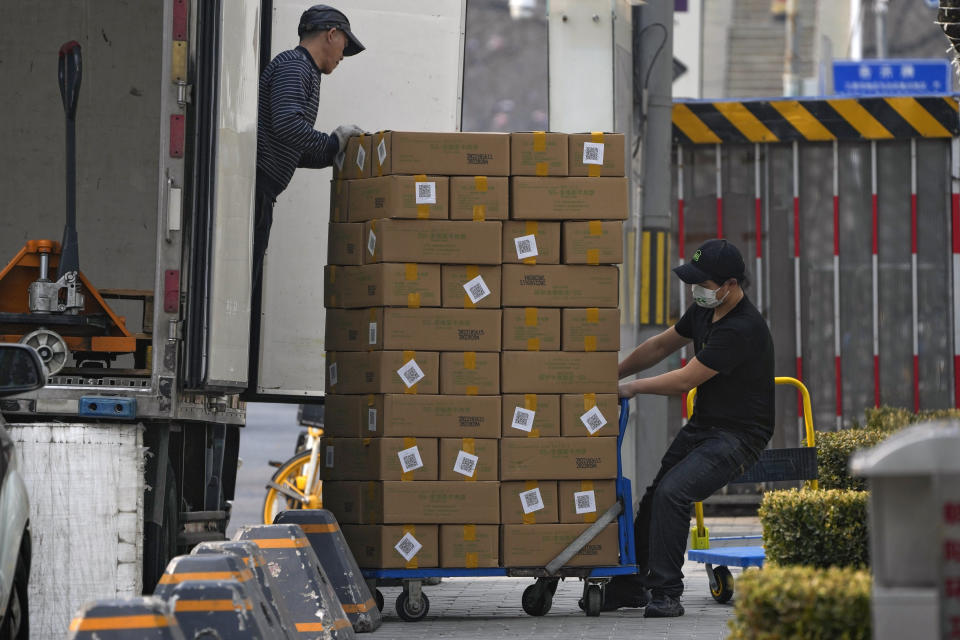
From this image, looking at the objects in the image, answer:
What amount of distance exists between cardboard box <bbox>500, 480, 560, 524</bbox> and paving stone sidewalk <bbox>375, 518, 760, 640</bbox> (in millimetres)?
479

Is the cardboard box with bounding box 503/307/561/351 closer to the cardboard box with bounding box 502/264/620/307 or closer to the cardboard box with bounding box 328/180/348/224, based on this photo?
the cardboard box with bounding box 502/264/620/307

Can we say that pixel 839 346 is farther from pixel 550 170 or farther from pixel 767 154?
pixel 550 170

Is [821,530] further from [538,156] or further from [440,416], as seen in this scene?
[538,156]

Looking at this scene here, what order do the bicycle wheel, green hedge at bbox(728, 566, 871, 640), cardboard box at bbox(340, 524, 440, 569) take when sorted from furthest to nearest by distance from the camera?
the bicycle wheel < cardboard box at bbox(340, 524, 440, 569) < green hedge at bbox(728, 566, 871, 640)

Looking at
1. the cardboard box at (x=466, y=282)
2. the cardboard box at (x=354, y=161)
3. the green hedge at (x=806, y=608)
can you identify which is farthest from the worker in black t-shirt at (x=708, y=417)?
the green hedge at (x=806, y=608)

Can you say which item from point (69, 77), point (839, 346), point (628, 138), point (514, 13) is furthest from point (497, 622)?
point (514, 13)

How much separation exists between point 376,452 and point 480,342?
0.70m

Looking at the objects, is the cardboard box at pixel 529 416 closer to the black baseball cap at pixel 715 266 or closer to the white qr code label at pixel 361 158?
the black baseball cap at pixel 715 266

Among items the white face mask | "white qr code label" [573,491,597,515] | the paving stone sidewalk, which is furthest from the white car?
the white face mask

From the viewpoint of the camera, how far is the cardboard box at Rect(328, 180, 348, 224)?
8.38m

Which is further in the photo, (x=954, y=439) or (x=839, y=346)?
(x=839, y=346)

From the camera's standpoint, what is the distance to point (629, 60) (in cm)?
1188

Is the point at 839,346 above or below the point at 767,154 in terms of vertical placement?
below

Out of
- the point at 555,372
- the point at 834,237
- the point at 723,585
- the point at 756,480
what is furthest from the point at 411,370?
the point at 834,237
